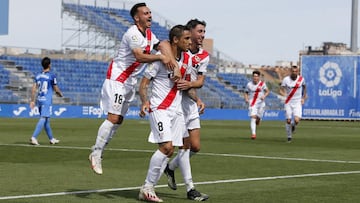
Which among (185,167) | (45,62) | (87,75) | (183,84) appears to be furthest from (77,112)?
(183,84)

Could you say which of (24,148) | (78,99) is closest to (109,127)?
(24,148)

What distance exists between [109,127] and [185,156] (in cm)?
120

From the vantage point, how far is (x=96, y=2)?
2576 inches

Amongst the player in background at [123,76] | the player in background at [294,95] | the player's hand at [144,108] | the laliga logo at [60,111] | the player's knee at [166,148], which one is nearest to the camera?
the player's hand at [144,108]

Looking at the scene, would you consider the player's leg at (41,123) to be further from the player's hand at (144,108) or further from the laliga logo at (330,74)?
the laliga logo at (330,74)

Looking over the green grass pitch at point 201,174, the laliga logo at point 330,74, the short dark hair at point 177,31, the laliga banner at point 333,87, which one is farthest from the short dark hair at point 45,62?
the laliga logo at point 330,74

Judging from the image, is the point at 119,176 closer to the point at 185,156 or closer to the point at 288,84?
the point at 185,156

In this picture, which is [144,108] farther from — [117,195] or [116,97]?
[116,97]

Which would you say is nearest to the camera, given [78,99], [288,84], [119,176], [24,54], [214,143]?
[119,176]

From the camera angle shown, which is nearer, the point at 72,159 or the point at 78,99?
the point at 72,159

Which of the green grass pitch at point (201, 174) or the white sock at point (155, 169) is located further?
the green grass pitch at point (201, 174)

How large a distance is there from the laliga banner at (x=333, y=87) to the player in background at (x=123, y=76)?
44.0 meters

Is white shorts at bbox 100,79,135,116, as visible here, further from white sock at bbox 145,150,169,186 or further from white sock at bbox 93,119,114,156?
white sock at bbox 145,150,169,186

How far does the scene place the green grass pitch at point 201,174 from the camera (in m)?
10.8
